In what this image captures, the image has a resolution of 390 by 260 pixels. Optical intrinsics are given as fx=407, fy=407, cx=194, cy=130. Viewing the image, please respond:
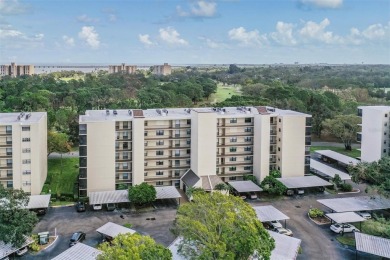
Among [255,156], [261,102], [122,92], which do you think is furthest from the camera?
[122,92]

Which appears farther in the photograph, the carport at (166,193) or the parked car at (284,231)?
the carport at (166,193)

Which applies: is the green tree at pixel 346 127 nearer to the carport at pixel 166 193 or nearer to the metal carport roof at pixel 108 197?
the carport at pixel 166 193

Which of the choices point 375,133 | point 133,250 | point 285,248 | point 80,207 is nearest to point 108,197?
point 80,207

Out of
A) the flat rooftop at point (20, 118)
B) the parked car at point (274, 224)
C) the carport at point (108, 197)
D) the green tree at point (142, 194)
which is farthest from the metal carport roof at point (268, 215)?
the flat rooftop at point (20, 118)

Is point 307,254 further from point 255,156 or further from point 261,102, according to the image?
point 261,102

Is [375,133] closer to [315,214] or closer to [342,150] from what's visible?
[342,150]

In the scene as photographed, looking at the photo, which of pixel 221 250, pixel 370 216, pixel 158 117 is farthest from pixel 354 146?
pixel 221 250
